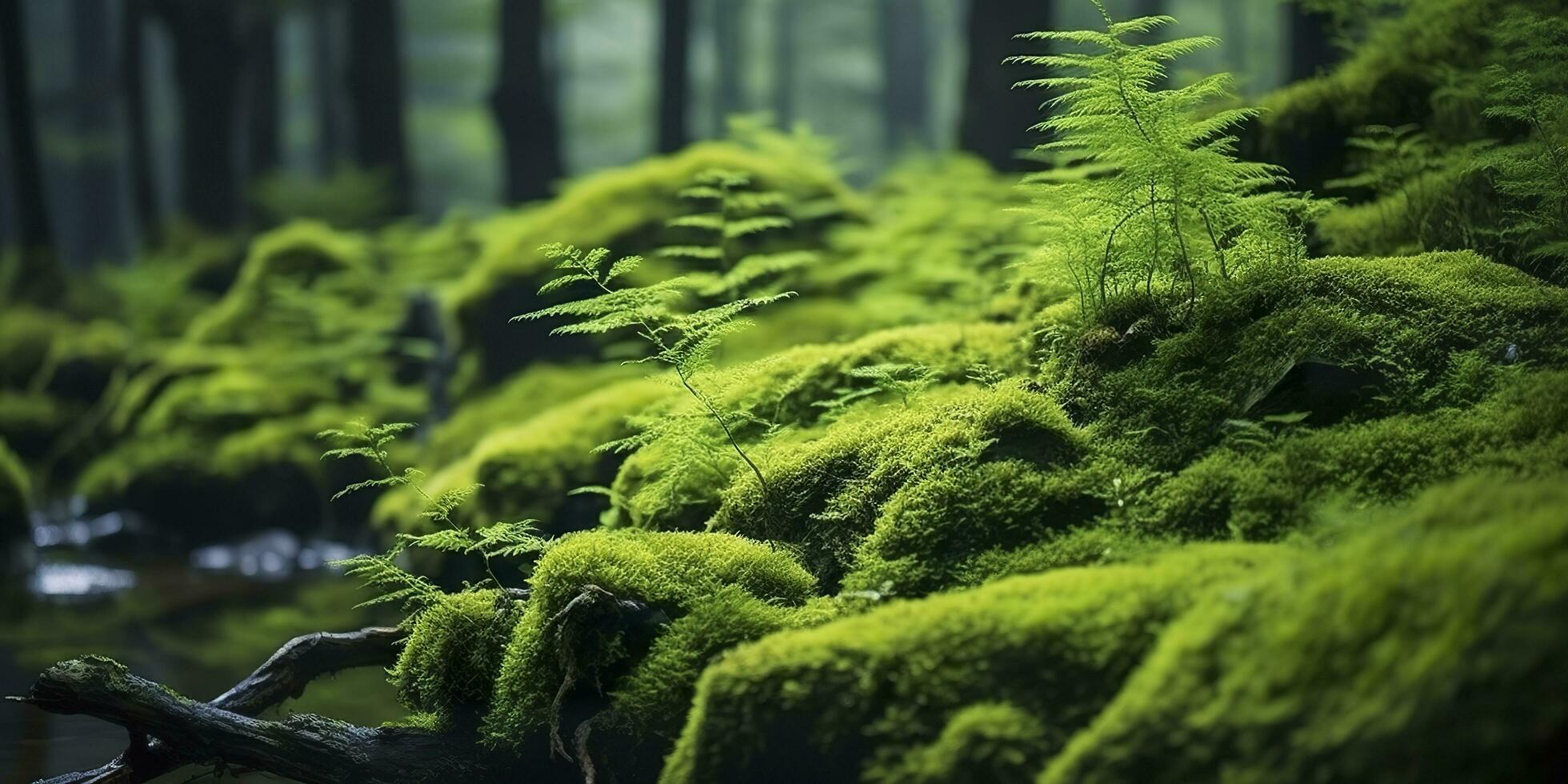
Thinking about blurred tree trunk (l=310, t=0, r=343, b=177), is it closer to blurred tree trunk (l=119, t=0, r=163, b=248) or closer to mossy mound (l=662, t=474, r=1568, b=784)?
blurred tree trunk (l=119, t=0, r=163, b=248)

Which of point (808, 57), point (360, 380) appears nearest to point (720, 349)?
point (360, 380)

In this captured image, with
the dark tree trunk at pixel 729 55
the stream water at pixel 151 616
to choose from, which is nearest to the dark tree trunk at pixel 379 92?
the stream water at pixel 151 616

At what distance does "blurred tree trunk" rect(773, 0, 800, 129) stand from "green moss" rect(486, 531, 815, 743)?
32.6m

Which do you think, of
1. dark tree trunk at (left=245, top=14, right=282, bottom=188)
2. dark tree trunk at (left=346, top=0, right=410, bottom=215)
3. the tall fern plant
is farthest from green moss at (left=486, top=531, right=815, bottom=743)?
dark tree trunk at (left=245, top=14, right=282, bottom=188)

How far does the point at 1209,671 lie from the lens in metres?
2.99

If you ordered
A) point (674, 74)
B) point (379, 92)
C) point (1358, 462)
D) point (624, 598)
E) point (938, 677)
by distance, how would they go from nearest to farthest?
point (938, 677)
point (1358, 462)
point (624, 598)
point (674, 74)
point (379, 92)

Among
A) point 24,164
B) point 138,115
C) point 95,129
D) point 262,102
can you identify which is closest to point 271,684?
point 24,164

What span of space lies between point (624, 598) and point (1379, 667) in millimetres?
2514

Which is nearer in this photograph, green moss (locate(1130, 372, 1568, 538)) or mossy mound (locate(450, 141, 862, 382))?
green moss (locate(1130, 372, 1568, 538))

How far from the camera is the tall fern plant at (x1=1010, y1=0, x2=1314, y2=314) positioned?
4715 mm

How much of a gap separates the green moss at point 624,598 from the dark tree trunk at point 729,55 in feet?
101

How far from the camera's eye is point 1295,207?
16.8 ft

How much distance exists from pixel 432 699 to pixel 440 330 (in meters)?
8.98

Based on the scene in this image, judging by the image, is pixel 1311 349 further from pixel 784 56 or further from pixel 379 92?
pixel 784 56
